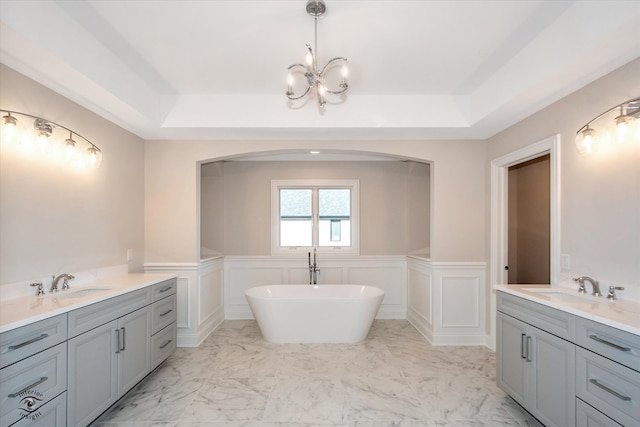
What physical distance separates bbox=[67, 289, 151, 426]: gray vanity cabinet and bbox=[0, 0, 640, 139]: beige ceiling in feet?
5.32

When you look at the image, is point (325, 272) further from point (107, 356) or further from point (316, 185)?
point (107, 356)

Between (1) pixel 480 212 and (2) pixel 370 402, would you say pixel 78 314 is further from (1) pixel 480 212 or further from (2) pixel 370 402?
(1) pixel 480 212

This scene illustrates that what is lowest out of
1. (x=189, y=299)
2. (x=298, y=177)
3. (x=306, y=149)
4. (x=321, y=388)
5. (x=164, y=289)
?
(x=321, y=388)

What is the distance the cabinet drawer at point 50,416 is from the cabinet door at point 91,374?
0.04 metres

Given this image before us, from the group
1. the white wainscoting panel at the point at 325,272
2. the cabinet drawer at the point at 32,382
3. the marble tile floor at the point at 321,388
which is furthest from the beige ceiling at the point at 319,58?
the marble tile floor at the point at 321,388

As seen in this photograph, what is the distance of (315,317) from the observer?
3.77 m

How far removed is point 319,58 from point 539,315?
94.9 inches

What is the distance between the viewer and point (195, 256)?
12.5ft

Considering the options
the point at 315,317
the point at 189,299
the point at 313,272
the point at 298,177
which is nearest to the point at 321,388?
the point at 315,317

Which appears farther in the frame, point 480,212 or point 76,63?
point 480,212

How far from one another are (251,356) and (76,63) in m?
2.96

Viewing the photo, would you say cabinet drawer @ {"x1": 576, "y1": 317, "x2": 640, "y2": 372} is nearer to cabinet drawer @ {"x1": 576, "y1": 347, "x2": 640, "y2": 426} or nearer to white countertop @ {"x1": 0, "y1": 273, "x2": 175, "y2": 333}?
cabinet drawer @ {"x1": 576, "y1": 347, "x2": 640, "y2": 426}

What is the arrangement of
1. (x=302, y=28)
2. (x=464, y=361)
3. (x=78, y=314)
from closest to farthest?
(x=78, y=314)
(x=302, y=28)
(x=464, y=361)

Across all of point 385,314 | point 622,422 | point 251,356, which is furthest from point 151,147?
point 622,422
